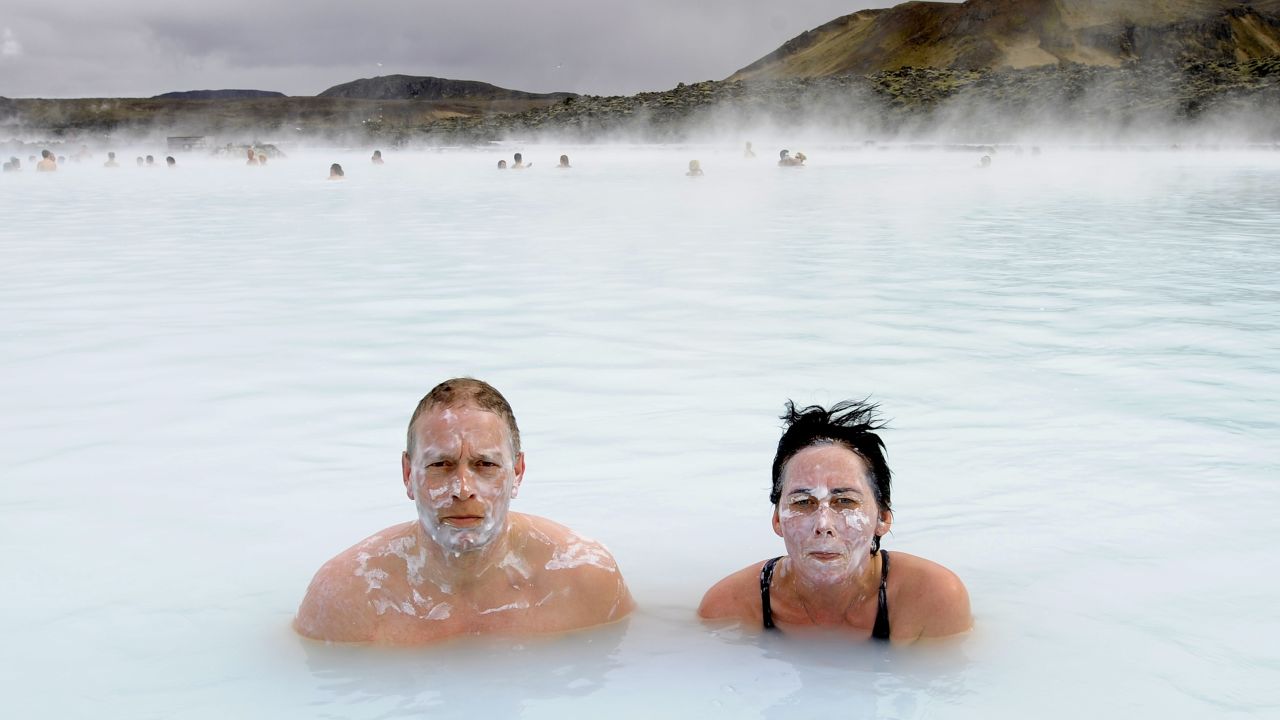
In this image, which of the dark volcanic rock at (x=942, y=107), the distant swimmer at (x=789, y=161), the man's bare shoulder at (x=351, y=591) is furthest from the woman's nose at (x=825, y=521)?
the dark volcanic rock at (x=942, y=107)

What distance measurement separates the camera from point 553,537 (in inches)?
147

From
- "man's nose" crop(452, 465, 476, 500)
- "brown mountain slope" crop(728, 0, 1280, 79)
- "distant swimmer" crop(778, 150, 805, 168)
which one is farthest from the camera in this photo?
"brown mountain slope" crop(728, 0, 1280, 79)

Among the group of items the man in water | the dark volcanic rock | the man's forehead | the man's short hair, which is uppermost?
the dark volcanic rock

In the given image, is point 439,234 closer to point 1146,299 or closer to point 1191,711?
point 1146,299

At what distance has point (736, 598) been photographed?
3797 millimetres

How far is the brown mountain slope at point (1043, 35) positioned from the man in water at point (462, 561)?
11409 cm

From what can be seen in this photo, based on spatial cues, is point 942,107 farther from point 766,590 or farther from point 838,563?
point 838,563

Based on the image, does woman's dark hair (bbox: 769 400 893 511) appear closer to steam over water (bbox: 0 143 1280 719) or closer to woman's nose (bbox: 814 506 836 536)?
woman's nose (bbox: 814 506 836 536)

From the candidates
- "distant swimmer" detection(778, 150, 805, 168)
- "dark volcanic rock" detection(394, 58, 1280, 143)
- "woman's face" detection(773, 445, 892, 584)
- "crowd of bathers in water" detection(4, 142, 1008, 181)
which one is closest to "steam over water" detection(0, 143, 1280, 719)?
"woman's face" detection(773, 445, 892, 584)

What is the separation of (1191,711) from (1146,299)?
6856 mm

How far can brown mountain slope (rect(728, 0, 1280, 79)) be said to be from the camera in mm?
120750

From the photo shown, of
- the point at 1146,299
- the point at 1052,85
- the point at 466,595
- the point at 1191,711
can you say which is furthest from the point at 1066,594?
the point at 1052,85

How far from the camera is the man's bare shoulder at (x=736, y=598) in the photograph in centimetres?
376

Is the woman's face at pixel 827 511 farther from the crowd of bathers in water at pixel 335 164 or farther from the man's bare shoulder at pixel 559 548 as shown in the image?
the crowd of bathers in water at pixel 335 164
